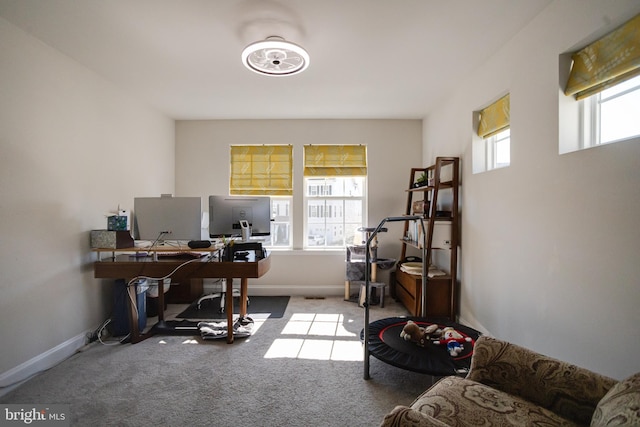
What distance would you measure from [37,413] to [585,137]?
391 centimetres

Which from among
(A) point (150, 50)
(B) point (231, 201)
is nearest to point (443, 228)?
(B) point (231, 201)

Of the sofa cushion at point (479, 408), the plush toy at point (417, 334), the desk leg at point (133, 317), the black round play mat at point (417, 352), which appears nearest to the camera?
the sofa cushion at point (479, 408)

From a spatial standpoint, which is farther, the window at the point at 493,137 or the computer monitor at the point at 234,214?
the computer monitor at the point at 234,214

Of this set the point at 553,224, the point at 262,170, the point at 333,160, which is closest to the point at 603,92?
the point at 553,224

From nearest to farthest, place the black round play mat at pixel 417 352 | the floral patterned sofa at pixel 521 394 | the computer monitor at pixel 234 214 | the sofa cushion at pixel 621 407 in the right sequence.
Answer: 1. the sofa cushion at pixel 621 407
2. the floral patterned sofa at pixel 521 394
3. the black round play mat at pixel 417 352
4. the computer monitor at pixel 234 214

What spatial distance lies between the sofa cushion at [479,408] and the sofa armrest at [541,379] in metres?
0.05

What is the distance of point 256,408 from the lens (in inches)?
74.1

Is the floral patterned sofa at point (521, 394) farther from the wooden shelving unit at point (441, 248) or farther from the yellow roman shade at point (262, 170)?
the yellow roman shade at point (262, 170)

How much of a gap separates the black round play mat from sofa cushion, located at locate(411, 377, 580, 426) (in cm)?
52

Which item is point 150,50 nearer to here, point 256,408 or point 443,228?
point 256,408

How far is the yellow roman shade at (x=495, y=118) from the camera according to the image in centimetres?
250

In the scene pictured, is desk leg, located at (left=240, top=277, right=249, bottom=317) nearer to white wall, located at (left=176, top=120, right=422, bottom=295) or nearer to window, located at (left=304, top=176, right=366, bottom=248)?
white wall, located at (left=176, top=120, right=422, bottom=295)

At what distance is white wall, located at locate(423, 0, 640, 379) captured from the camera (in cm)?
148

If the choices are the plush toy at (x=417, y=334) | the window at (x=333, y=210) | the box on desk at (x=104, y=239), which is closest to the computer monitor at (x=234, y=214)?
the box on desk at (x=104, y=239)
